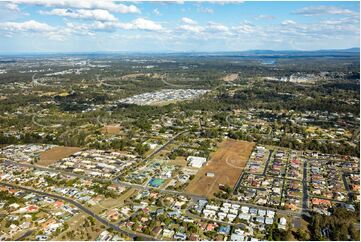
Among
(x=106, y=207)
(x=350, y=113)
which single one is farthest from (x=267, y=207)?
(x=350, y=113)

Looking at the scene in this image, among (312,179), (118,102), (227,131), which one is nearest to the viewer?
(312,179)

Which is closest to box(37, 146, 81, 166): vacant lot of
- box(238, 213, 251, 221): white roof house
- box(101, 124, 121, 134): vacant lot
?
box(101, 124, 121, 134): vacant lot

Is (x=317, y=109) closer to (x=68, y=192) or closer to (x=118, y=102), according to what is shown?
(x=118, y=102)

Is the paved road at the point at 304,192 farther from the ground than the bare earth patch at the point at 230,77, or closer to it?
farther from the ground

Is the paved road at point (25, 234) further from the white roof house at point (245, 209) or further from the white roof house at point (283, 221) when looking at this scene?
the white roof house at point (283, 221)

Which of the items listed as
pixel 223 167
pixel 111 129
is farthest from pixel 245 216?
pixel 111 129

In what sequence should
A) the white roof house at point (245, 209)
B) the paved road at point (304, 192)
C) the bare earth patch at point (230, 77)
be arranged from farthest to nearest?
1. the bare earth patch at point (230, 77)
2. the paved road at point (304, 192)
3. the white roof house at point (245, 209)

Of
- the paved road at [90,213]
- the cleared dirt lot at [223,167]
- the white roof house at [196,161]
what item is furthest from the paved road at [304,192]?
the paved road at [90,213]
